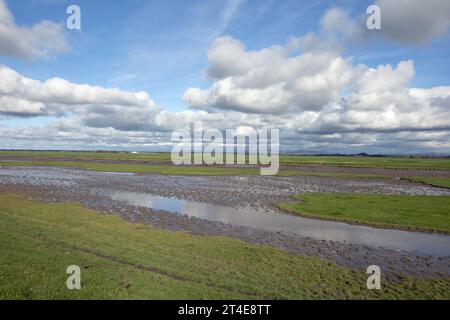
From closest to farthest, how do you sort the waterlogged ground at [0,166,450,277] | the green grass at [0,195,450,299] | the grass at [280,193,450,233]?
1. the green grass at [0,195,450,299]
2. the waterlogged ground at [0,166,450,277]
3. the grass at [280,193,450,233]

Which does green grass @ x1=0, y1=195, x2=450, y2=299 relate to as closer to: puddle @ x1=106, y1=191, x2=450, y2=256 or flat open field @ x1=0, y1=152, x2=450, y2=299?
flat open field @ x1=0, y1=152, x2=450, y2=299

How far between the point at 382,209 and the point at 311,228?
1037 centimetres

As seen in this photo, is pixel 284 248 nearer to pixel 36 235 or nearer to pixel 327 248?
pixel 327 248

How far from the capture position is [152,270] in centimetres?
1228

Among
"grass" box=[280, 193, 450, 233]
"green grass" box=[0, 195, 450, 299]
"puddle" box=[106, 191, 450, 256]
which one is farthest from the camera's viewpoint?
"grass" box=[280, 193, 450, 233]

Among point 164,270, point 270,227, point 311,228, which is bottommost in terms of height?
point 311,228

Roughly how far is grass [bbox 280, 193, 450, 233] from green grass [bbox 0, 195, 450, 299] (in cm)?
1156

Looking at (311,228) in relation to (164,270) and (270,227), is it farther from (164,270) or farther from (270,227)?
(164,270)

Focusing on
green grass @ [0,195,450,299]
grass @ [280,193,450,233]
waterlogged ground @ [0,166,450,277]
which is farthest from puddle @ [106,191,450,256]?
green grass @ [0,195,450,299]

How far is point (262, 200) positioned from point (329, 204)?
6978 millimetres

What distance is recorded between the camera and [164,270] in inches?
485

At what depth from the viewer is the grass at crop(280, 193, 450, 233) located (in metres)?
24.0

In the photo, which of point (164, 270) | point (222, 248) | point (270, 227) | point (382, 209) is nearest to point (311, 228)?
point (270, 227)
